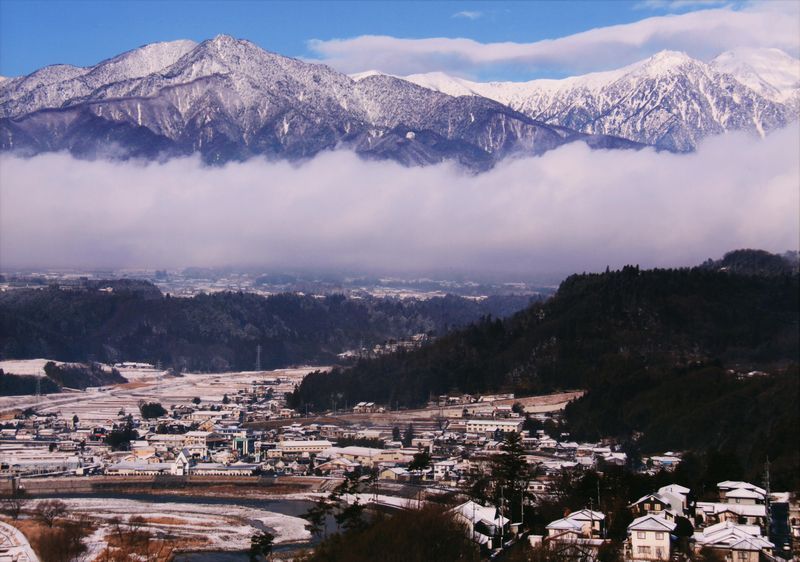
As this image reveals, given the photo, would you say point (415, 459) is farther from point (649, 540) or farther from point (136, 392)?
point (136, 392)

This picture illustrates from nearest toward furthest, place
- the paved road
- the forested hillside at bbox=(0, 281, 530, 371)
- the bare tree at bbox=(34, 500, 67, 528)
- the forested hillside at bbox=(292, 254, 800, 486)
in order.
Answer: the paved road
the bare tree at bbox=(34, 500, 67, 528)
the forested hillside at bbox=(292, 254, 800, 486)
the forested hillside at bbox=(0, 281, 530, 371)

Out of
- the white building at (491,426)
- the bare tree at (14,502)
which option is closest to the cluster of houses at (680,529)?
the bare tree at (14,502)

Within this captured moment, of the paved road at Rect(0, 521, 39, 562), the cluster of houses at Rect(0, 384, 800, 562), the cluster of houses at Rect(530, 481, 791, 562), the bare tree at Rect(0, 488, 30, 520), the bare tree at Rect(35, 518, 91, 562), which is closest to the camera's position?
the cluster of houses at Rect(530, 481, 791, 562)

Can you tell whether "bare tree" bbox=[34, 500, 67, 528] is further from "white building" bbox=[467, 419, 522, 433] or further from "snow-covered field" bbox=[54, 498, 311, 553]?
"white building" bbox=[467, 419, 522, 433]

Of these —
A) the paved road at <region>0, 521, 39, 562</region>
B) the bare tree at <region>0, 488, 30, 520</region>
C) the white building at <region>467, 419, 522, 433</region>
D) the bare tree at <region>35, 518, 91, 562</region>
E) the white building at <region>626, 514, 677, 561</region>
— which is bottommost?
the bare tree at <region>0, 488, 30, 520</region>

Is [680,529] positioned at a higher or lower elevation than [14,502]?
higher

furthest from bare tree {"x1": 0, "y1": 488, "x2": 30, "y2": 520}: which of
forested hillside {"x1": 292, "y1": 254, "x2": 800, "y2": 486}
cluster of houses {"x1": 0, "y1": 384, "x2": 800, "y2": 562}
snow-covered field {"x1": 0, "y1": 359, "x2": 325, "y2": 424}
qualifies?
snow-covered field {"x1": 0, "y1": 359, "x2": 325, "y2": 424}

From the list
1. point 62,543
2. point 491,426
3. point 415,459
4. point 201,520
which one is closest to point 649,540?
point 62,543

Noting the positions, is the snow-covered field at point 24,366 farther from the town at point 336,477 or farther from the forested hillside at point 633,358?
the forested hillside at point 633,358
